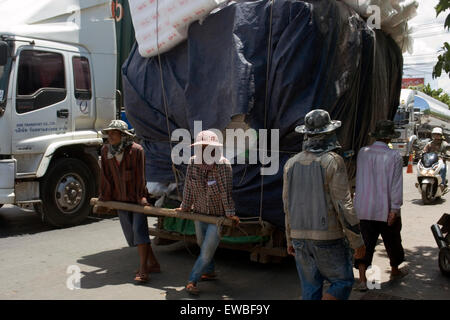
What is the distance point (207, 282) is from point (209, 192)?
108 cm

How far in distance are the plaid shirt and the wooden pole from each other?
110 mm

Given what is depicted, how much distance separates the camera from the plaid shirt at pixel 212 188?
4.91 meters

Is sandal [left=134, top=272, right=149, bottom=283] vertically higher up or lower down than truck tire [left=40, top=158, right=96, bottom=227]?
lower down

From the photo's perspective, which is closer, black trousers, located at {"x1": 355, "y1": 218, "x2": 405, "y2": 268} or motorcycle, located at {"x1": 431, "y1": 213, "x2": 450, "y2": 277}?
black trousers, located at {"x1": 355, "y1": 218, "x2": 405, "y2": 268}

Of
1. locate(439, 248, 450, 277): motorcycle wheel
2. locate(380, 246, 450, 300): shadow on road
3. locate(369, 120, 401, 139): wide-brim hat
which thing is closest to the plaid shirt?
locate(369, 120, 401, 139): wide-brim hat

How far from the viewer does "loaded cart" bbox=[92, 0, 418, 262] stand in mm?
5156

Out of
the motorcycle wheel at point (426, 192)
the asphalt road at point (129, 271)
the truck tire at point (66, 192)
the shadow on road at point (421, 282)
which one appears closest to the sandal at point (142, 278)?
the asphalt road at point (129, 271)

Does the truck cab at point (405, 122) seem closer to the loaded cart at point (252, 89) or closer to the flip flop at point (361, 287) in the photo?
the loaded cart at point (252, 89)

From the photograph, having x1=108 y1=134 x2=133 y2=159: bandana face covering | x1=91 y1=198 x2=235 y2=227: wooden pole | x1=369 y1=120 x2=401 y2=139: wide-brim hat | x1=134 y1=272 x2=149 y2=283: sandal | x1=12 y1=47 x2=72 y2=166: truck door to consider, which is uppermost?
x1=12 y1=47 x2=72 y2=166: truck door

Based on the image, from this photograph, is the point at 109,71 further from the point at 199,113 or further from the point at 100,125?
the point at 199,113

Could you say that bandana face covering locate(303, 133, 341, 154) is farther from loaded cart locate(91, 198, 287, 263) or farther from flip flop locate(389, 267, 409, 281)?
flip flop locate(389, 267, 409, 281)

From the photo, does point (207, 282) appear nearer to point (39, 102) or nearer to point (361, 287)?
point (361, 287)

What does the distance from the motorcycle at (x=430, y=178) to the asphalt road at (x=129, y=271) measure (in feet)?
9.66

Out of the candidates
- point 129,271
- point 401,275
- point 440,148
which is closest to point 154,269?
point 129,271
